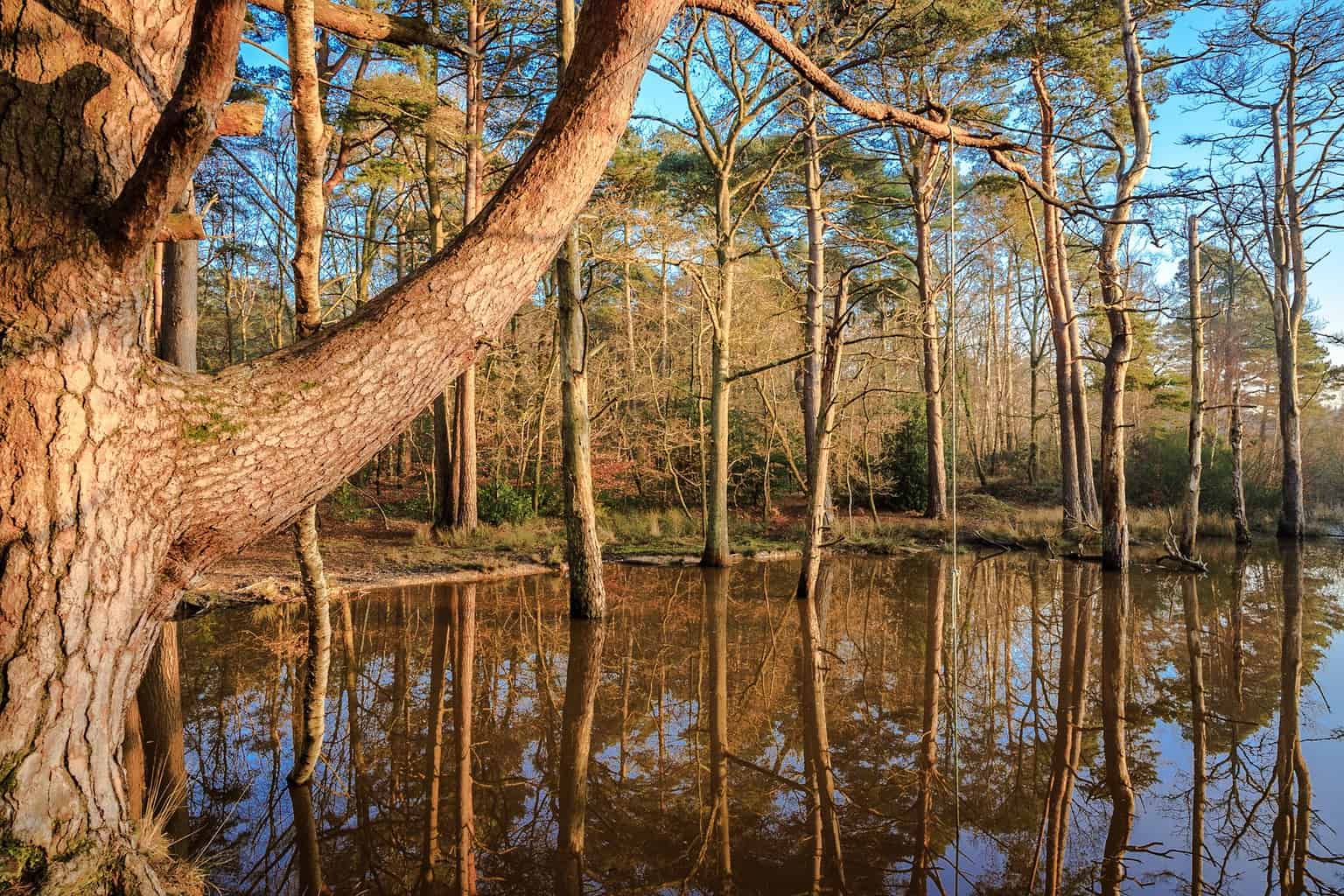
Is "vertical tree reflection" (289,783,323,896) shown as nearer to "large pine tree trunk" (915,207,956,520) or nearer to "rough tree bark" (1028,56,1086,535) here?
"rough tree bark" (1028,56,1086,535)

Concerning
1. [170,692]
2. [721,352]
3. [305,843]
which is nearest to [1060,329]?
[721,352]

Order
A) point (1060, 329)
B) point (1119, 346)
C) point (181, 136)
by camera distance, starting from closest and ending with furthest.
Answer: point (181, 136)
point (1119, 346)
point (1060, 329)

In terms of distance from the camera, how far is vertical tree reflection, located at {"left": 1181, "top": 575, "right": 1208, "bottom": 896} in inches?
117

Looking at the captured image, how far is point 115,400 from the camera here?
5.47 ft

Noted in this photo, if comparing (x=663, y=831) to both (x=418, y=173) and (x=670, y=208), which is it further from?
(x=670, y=208)

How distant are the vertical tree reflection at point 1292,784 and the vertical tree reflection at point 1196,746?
0.86ft

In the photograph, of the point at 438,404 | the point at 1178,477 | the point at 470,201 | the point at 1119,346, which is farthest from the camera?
the point at 1178,477

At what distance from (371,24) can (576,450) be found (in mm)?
5309

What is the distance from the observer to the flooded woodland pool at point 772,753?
2.98 m

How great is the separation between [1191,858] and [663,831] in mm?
2170

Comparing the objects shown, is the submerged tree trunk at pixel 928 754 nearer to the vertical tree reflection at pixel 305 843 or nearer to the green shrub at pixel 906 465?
the vertical tree reflection at pixel 305 843

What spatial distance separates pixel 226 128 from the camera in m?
2.32

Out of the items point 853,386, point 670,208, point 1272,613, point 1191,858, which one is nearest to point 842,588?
point 1272,613

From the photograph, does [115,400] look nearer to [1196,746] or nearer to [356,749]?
[356,749]
